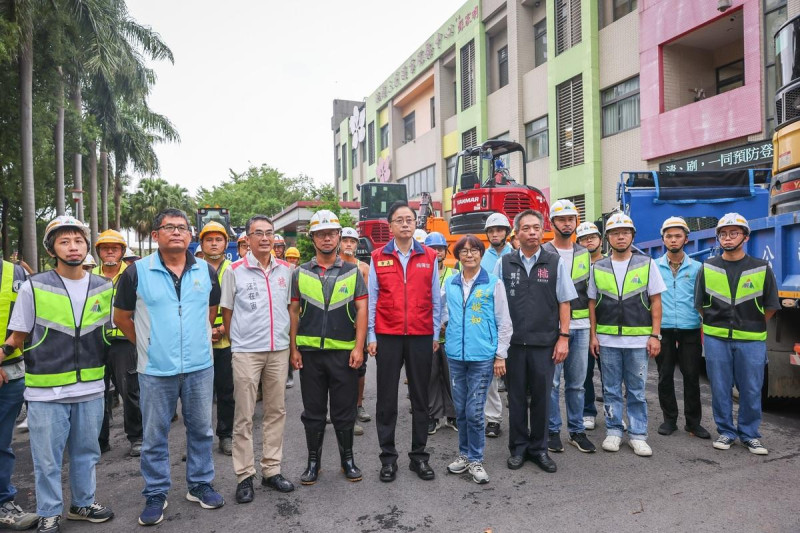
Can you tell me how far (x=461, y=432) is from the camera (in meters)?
4.80

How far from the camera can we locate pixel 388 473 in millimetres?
4602

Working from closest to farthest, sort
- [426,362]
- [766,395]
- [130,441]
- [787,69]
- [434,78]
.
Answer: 1. [426,362]
2. [130,441]
3. [766,395]
4. [787,69]
5. [434,78]

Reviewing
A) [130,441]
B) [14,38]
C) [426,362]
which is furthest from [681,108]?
[14,38]

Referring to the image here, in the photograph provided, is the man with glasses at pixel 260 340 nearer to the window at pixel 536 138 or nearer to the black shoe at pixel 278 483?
the black shoe at pixel 278 483

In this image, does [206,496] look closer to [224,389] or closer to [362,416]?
[224,389]

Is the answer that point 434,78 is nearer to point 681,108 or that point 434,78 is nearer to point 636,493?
point 681,108

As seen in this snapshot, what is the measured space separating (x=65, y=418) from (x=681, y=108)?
53.3 feet

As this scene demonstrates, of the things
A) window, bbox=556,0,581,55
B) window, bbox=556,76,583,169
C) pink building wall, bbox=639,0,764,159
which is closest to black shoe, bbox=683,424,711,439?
pink building wall, bbox=639,0,764,159

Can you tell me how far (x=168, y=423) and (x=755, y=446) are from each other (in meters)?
4.84

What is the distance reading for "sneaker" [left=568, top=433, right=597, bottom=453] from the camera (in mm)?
5160

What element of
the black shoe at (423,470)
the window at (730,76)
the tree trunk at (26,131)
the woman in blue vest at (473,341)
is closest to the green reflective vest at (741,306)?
the woman in blue vest at (473,341)

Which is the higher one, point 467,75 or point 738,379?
point 467,75

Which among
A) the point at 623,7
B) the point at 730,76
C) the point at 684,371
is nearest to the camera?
the point at 684,371

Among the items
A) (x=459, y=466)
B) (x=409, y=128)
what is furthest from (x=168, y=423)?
(x=409, y=128)
